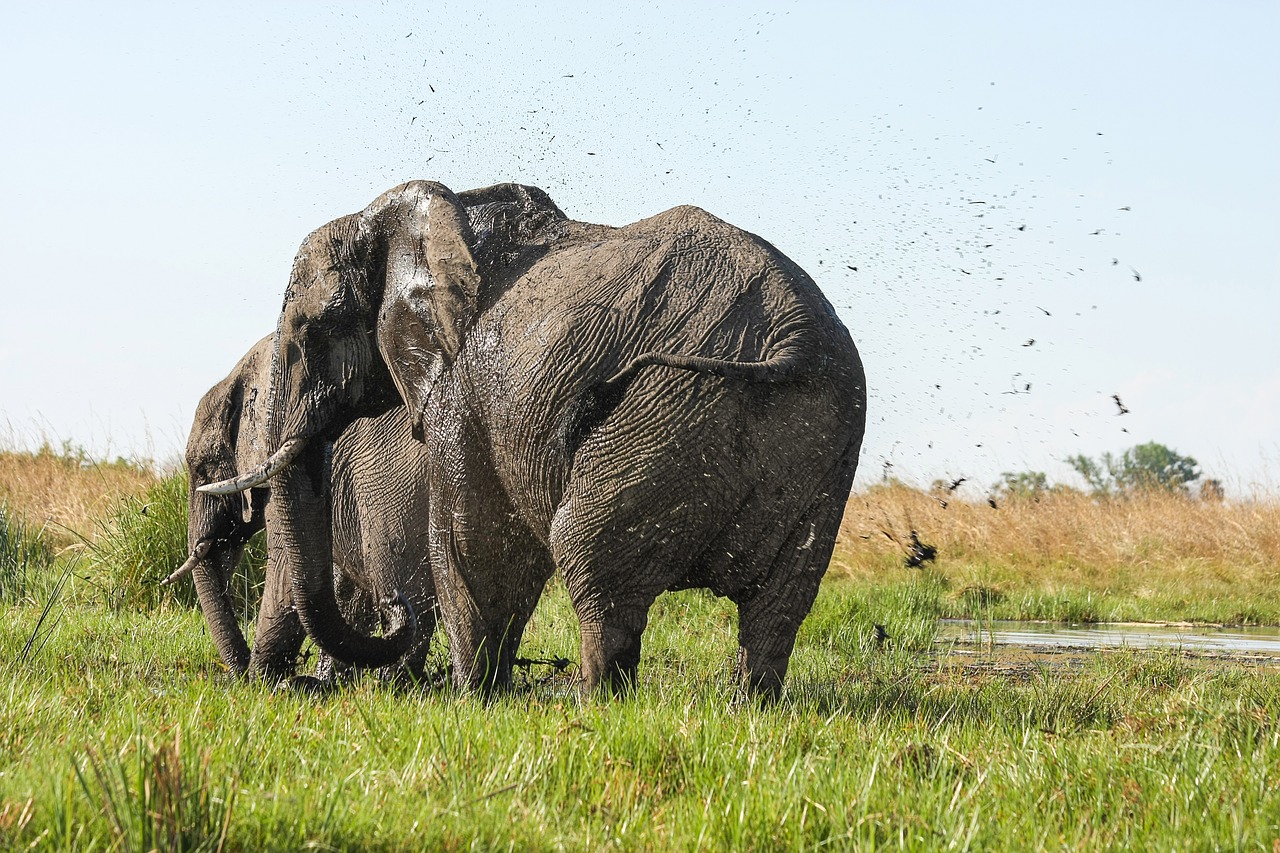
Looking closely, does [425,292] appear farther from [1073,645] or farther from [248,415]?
[1073,645]

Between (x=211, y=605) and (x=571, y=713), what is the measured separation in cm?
406

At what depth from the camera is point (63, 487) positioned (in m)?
18.6

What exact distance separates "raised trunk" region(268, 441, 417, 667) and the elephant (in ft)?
2.29

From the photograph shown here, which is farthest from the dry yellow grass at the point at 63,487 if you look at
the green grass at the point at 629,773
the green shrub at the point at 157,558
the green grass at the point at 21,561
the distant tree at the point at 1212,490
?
the distant tree at the point at 1212,490

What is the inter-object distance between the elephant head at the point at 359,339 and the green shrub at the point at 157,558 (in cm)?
347

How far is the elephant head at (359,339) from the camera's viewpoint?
18.1 feet

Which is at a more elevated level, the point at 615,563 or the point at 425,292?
Answer: the point at 425,292

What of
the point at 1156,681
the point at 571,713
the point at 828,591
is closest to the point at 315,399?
the point at 571,713

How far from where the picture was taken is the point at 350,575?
721 cm

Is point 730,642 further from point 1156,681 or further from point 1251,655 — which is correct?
point 1251,655

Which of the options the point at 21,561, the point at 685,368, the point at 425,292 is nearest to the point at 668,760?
the point at 685,368

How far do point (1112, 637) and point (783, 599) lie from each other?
5933 millimetres

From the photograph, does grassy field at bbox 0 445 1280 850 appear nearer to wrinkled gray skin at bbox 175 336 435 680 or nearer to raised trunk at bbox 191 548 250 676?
raised trunk at bbox 191 548 250 676

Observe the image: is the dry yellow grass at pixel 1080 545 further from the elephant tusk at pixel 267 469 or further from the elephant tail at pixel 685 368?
the elephant tail at pixel 685 368
